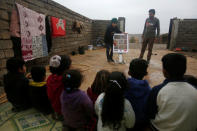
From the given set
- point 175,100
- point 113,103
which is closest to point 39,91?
point 113,103

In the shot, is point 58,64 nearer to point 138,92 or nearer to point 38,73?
point 38,73

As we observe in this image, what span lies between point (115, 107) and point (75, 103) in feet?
1.44

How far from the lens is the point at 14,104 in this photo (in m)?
1.83

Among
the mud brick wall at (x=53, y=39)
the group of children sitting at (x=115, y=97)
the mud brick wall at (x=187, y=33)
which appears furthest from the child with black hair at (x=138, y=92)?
the mud brick wall at (x=187, y=33)

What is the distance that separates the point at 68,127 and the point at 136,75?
96cm

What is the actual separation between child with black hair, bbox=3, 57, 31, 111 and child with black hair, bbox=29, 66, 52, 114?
0.36ft

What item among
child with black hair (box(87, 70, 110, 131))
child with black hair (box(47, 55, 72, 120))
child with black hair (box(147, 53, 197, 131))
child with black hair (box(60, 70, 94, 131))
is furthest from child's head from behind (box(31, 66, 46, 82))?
child with black hair (box(147, 53, 197, 131))

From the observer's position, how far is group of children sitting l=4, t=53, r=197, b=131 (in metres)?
1.04

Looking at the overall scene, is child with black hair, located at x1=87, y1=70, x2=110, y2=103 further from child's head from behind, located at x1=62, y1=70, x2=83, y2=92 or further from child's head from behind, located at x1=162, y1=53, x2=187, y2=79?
child's head from behind, located at x1=162, y1=53, x2=187, y2=79

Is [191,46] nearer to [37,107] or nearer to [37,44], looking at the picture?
[37,44]

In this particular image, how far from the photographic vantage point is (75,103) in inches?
50.3

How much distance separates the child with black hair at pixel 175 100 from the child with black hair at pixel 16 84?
169 centimetres

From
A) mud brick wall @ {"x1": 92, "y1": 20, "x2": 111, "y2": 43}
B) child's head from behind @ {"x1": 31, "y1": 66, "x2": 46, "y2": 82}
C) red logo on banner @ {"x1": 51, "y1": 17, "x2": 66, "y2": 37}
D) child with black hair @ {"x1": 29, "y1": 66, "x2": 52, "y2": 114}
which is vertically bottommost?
child with black hair @ {"x1": 29, "y1": 66, "x2": 52, "y2": 114}

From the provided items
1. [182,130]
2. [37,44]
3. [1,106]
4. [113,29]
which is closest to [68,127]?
[182,130]
